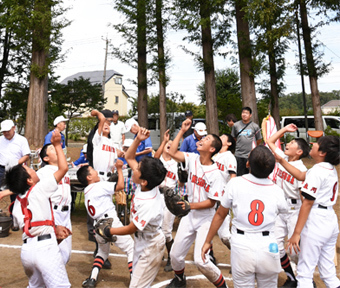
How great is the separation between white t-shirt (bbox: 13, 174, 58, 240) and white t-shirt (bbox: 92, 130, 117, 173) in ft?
7.35

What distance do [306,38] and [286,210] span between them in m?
15.0

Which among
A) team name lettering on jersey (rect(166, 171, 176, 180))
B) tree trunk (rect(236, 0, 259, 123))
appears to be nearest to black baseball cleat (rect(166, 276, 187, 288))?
team name lettering on jersey (rect(166, 171, 176, 180))

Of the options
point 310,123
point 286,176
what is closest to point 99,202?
point 286,176

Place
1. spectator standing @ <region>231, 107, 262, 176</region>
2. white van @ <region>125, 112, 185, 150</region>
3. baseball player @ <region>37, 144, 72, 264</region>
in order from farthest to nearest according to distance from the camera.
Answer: white van @ <region>125, 112, 185, 150</region> → spectator standing @ <region>231, 107, 262, 176</region> → baseball player @ <region>37, 144, 72, 264</region>

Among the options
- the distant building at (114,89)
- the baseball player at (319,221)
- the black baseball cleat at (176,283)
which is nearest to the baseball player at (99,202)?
the black baseball cleat at (176,283)

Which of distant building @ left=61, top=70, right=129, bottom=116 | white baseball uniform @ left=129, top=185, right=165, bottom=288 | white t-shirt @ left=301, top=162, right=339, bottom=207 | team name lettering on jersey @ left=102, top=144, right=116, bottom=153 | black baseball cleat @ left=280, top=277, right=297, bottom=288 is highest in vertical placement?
distant building @ left=61, top=70, right=129, bottom=116

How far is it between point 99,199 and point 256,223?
7.27ft

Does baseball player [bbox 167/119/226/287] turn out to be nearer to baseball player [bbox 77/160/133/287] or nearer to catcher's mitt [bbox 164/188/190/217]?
catcher's mitt [bbox 164/188/190/217]

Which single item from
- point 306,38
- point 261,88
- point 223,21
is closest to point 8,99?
point 223,21

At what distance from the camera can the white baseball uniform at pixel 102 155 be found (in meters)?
5.79

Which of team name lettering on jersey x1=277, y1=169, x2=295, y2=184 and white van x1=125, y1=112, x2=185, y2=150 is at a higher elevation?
white van x1=125, y1=112, x2=185, y2=150

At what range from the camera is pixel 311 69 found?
15.9m

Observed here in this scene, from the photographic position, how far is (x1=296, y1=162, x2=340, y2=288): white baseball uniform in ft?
12.3

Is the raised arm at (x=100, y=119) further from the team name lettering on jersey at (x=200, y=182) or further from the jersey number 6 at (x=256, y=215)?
the jersey number 6 at (x=256, y=215)
